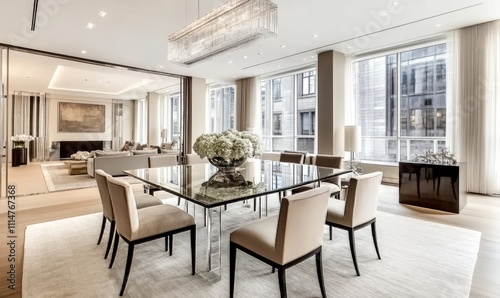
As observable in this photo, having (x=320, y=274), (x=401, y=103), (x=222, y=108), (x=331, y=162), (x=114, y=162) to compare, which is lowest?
(x=320, y=274)

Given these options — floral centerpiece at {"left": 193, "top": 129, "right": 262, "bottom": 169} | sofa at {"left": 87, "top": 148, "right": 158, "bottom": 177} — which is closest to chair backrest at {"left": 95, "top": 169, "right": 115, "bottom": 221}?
floral centerpiece at {"left": 193, "top": 129, "right": 262, "bottom": 169}

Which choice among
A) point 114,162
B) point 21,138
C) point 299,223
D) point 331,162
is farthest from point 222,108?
point 299,223

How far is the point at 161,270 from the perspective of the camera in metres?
2.26

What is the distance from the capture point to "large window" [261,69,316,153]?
300 inches

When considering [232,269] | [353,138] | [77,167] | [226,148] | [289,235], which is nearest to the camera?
[289,235]

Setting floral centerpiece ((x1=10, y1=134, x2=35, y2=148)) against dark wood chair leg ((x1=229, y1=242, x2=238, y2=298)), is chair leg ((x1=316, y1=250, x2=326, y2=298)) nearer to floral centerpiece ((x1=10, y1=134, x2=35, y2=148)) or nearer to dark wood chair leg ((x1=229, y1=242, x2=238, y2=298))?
dark wood chair leg ((x1=229, y1=242, x2=238, y2=298))

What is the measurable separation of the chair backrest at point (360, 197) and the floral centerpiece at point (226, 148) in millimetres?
1129

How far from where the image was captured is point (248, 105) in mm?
8766

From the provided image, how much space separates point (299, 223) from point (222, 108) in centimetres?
887

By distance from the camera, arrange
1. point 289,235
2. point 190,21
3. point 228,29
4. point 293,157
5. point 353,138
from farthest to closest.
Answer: point 353,138, point 293,157, point 190,21, point 228,29, point 289,235

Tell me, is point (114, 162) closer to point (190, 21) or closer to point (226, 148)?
point (190, 21)

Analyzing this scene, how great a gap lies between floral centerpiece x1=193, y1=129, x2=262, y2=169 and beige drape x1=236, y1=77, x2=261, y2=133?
219 inches

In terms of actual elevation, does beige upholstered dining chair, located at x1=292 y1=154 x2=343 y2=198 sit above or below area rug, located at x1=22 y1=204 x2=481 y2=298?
above

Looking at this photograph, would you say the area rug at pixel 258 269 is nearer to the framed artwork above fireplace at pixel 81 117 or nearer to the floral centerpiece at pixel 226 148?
the floral centerpiece at pixel 226 148
